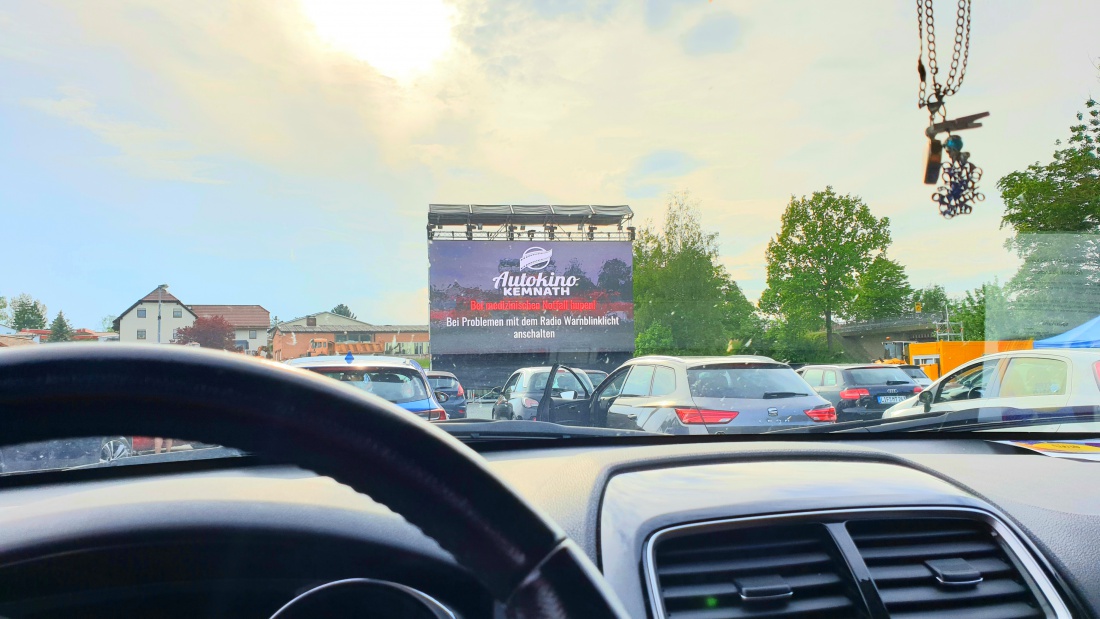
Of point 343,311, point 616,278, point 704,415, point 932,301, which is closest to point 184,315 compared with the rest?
point 343,311

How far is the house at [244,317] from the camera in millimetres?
2312

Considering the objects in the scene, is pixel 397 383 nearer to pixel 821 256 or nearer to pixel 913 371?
pixel 821 256

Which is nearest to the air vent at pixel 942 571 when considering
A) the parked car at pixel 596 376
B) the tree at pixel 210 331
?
the tree at pixel 210 331

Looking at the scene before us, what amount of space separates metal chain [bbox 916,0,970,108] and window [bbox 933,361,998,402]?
144cm

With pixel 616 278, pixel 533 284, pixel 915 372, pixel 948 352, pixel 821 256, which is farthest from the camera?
pixel 533 284

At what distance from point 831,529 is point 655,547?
1.82 ft

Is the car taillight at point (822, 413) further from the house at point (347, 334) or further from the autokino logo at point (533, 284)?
the autokino logo at point (533, 284)

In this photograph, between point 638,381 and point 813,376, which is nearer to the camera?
point 638,381

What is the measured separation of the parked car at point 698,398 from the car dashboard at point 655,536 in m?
1.23

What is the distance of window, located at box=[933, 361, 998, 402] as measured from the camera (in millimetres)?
3642

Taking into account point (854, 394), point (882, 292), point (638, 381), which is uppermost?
point (882, 292)

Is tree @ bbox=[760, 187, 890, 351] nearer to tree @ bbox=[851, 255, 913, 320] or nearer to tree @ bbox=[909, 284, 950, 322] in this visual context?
tree @ bbox=[851, 255, 913, 320]

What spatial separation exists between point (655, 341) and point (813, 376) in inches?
43.7

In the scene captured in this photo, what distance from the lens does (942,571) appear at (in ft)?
6.75
